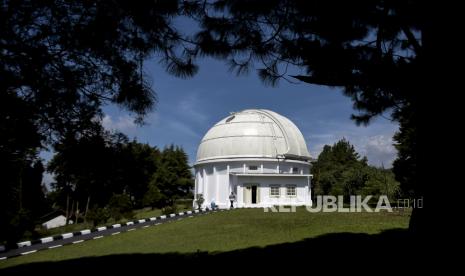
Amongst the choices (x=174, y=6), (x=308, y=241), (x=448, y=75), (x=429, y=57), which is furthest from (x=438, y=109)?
(x=308, y=241)

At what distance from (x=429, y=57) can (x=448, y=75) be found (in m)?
0.37

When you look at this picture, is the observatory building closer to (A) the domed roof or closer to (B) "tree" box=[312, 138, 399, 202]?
(A) the domed roof

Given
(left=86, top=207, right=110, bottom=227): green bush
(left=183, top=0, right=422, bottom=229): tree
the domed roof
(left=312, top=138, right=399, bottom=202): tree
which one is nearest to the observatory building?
the domed roof

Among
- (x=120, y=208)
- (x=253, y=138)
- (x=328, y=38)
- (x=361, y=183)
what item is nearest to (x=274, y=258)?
(x=328, y=38)

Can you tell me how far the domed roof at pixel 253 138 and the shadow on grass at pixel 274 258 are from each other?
28.2 meters

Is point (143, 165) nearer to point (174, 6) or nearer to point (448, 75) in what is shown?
point (174, 6)

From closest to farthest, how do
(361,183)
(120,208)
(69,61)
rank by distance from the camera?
1. (69,61)
2. (120,208)
3. (361,183)

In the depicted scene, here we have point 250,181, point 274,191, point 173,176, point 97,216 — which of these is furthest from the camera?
point 173,176

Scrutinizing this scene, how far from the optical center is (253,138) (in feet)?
129

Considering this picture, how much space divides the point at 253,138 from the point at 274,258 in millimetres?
31863

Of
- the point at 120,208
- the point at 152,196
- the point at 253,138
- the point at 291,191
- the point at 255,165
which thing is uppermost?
the point at 253,138

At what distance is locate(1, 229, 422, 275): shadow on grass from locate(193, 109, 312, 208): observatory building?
2706cm

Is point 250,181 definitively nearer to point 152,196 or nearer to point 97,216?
point 152,196

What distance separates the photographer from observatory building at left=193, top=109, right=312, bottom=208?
37844mm
